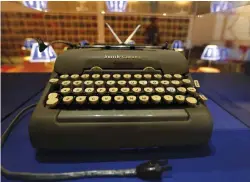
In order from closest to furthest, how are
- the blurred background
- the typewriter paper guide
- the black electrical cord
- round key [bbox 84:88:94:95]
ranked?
the black electrical cord
round key [bbox 84:88:94:95]
the typewriter paper guide
the blurred background

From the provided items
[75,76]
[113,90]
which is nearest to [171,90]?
[113,90]

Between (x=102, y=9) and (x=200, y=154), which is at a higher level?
(x=102, y=9)

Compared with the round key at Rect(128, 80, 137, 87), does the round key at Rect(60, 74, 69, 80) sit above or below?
above

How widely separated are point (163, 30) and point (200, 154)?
1398 mm

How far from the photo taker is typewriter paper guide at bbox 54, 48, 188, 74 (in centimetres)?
52

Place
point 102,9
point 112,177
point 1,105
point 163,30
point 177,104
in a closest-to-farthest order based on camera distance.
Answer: point 112,177
point 177,104
point 1,105
point 102,9
point 163,30

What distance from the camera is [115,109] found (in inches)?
16.0

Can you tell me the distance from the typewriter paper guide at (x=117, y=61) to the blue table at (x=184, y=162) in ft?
0.64

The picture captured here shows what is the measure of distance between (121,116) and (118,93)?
0.07 metres

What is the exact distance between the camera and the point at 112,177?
1.07 feet

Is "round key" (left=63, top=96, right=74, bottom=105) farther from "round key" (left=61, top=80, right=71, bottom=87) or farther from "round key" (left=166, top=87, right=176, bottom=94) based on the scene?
"round key" (left=166, top=87, right=176, bottom=94)

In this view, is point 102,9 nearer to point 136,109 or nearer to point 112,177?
point 136,109

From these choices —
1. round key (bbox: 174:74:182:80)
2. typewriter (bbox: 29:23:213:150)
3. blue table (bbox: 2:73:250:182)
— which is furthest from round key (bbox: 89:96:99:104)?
round key (bbox: 174:74:182:80)

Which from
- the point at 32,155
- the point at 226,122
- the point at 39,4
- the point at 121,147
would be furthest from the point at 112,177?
the point at 39,4
